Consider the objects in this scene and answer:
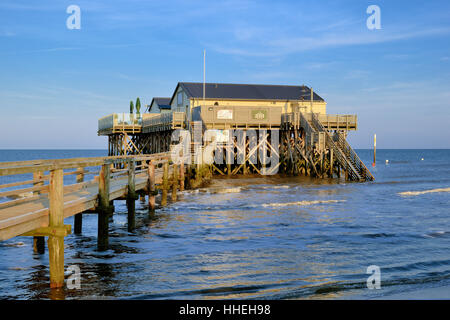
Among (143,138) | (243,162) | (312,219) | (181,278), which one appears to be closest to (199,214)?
(312,219)

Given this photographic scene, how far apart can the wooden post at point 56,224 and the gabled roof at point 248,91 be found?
37257mm

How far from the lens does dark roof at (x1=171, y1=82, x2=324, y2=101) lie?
46.0 m

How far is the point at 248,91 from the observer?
48.0 metres

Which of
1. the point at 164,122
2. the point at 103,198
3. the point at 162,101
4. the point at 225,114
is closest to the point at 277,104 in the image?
the point at 225,114

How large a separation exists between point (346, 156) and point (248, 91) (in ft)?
53.2

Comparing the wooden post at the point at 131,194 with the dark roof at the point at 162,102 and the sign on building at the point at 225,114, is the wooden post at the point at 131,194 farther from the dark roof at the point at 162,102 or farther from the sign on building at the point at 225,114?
the dark roof at the point at 162,102

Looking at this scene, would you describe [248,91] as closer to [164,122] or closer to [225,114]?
[225,114]

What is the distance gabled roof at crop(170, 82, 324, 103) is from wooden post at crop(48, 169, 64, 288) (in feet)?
122

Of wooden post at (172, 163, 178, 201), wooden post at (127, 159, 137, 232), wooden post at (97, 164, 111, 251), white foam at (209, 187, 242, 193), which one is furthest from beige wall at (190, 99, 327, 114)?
wooden post at (97, 164, 111, 251)

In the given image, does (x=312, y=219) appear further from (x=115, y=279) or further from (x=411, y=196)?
→ (x=411, y=196)

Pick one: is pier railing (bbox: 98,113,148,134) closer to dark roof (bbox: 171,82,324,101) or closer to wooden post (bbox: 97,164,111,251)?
dark roof (bbox: 171,82,324,101)

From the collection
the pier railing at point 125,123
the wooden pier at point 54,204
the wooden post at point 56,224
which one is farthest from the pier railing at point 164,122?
the wooden post at point 56,224

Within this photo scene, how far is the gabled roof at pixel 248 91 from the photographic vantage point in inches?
1810

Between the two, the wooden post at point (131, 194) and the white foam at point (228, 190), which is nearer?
the wooden post at point (131, 194)
